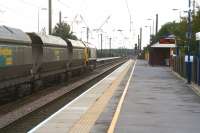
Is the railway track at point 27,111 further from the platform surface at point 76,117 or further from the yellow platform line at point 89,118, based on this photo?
the yellow platform line at point 89,118

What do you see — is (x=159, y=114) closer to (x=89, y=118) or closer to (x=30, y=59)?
(x=89, y=118)

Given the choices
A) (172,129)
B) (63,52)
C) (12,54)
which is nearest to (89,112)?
(172,129)

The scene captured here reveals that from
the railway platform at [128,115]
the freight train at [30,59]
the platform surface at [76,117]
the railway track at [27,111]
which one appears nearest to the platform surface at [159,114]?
the railway platform at [128,115]

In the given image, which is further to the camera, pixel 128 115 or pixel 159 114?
pixel 159 114

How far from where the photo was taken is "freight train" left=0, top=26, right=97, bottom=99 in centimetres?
2138

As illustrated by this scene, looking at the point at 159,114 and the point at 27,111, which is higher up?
the point at 159,114

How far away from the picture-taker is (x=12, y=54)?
2222 centimetres

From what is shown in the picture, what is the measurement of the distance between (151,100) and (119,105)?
2.80 metres

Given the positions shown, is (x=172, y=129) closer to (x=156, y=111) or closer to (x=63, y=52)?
(x=156, y=111)

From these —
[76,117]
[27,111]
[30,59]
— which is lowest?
[27,111]

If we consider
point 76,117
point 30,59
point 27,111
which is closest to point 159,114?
point 76,117

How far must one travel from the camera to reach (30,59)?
25.8 m

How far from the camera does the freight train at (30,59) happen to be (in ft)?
70.2

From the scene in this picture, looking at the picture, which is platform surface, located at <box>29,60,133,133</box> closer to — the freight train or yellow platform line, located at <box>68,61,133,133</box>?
yellow platform line, located at <box>68,61,133,133</box>
